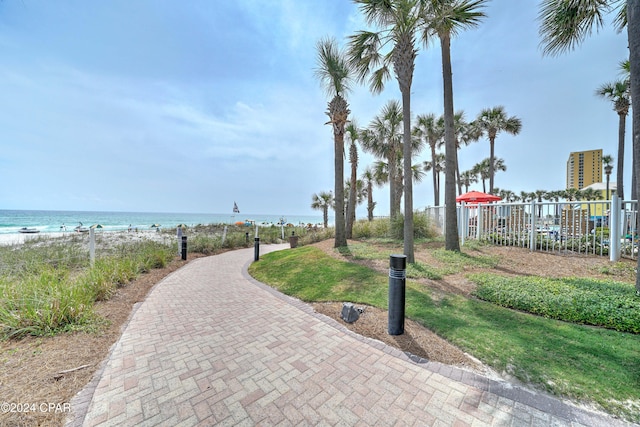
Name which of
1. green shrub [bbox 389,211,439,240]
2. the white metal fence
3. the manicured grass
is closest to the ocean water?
green shrub [bbox 389,211,439,240]

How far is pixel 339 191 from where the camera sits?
1066 cm

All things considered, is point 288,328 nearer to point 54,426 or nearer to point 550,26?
point 54,426

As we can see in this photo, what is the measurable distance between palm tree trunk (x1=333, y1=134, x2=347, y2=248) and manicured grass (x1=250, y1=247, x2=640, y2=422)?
4.81 metres

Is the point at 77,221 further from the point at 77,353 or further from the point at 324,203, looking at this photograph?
the point at 77,353

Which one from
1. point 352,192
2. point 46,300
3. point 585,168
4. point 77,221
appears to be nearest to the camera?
point 46,300

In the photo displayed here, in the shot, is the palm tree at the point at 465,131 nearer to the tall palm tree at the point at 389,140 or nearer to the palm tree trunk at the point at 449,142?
the tall palm tree at the point at 389,140

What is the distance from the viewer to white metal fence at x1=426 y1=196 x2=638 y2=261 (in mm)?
6707

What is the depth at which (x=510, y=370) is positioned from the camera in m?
2.71

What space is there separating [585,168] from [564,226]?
74121mm

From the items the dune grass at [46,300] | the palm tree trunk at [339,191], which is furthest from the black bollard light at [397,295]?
the palm tree trunk at [339,191]

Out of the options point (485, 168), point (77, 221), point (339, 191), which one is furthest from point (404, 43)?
point (77, 221)

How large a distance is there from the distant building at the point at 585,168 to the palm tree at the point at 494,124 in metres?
54.6

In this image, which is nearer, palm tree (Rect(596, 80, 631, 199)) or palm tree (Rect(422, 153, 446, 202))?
palm tree (Rect(596, 80, 631, 199))

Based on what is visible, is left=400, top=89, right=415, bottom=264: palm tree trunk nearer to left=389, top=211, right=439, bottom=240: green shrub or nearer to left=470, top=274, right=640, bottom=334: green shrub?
left=470, top=274, right=640, bottom=334: green shrub
